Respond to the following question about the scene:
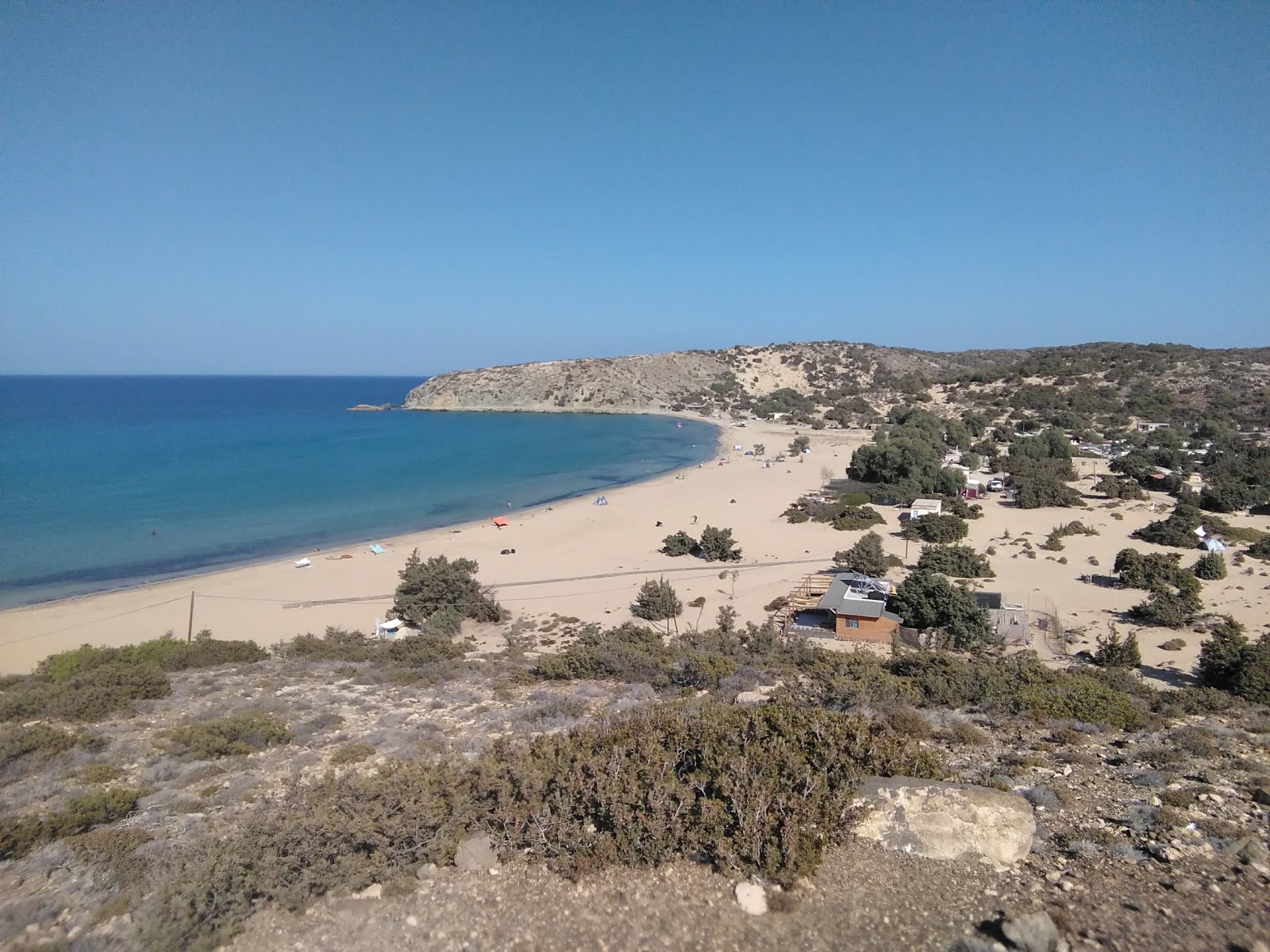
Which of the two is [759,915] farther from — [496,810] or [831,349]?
[831,349]

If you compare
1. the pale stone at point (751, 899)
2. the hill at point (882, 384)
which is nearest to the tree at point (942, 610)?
the pale stone at point (751, 899)

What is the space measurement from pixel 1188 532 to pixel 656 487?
27.1 meters

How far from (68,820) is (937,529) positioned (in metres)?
26.9

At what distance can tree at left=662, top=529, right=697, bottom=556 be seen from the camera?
2675cm

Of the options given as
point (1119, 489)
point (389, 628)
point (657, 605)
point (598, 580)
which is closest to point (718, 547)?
point (598, 580)

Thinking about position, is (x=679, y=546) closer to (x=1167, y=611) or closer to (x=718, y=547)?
(x=718, y=547)

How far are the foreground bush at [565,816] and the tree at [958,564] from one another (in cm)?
1585

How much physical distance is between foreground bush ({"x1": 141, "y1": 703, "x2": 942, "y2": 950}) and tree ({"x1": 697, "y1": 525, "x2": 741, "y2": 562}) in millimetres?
18192

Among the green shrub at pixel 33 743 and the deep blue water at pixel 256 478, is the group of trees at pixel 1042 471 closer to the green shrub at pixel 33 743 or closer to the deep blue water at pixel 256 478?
the deep blue water at pixel 256 478

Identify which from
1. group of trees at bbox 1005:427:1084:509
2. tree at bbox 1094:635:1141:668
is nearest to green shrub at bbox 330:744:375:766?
tree at bbox 1094:635:1141:668

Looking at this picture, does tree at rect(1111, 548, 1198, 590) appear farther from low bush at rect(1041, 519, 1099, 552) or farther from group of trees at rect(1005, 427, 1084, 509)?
group of trees at rect(1005, 427, 1084, 509)

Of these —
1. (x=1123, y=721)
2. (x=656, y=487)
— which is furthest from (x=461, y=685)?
(x=656, y=487)

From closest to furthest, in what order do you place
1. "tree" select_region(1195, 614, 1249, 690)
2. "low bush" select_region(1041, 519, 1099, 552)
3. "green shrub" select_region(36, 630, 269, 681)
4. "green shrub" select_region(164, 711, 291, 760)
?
"green shrub" select_region(164, 711, 291, 760)
"tree" select_region(1195, 614, 1249, 690)
"green shrub" select_region(36, 630, 269, 681)
"low bush" select_region(1041, 519, 1099, 552)

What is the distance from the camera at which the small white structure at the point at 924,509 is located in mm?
29844
